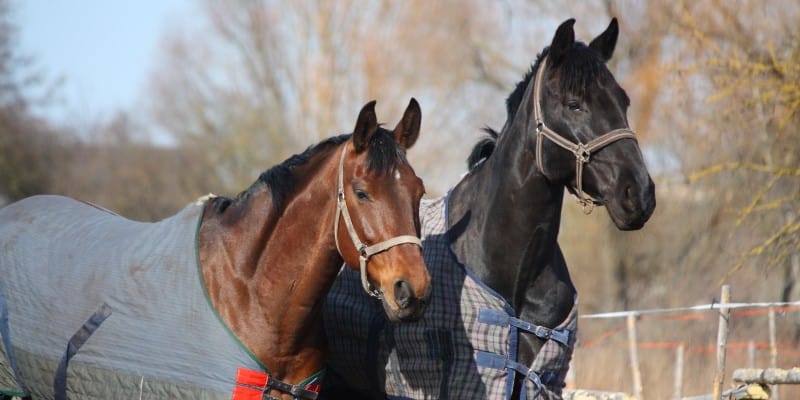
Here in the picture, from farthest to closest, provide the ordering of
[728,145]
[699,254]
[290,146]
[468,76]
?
[290,146] → [468,76] → [699,254] → [728,145]

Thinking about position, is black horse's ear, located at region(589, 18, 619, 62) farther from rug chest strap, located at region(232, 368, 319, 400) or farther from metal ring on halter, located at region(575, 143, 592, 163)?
rug chest strap, located at region(232, 368, 319, 400)

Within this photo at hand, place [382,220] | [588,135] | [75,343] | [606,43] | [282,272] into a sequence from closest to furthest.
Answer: [382,220]
[282,272]
[588,135]
[75,343]
[606,43]

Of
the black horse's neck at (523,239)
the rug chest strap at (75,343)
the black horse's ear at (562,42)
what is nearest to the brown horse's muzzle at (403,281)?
the black horse's neck at (523,239)

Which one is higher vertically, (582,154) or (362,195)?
(582,154)

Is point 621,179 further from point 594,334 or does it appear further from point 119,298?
point 594,334

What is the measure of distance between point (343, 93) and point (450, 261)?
629 inches

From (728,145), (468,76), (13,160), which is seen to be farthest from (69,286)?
(13,160)

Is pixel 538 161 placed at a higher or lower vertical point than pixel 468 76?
lower

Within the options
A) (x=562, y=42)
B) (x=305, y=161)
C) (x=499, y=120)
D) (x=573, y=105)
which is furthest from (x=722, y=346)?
(x=499, y=120)

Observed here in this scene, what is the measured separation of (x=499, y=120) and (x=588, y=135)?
38.9ft

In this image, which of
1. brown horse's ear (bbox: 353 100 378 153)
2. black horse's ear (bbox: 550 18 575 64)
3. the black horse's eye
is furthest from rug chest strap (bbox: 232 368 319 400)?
black horse's ear (bbox: 550 18 575 64)

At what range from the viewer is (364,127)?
368 cm

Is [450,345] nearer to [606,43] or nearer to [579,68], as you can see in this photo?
[579,68]

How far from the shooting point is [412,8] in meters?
19.5
